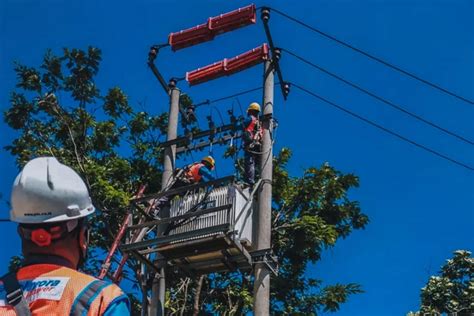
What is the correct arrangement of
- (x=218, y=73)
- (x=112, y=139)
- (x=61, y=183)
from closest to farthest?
1. (x=61, y=183)
2. (x=218, y=73)
3. (x=112, y=139)

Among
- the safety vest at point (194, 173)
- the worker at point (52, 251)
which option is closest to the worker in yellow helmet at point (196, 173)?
the safety vest at point (194, 173)

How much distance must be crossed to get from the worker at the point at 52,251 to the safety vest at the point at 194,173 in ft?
28.5

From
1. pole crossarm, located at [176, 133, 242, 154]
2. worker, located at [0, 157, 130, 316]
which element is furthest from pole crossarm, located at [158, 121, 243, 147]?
worker, located at [0, 157, 130, 316]

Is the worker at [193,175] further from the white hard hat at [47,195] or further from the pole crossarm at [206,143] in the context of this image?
the white hard hat at [47,195]

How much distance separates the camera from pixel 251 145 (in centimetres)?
1128

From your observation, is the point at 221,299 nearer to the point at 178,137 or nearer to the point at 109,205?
the point at 109,205

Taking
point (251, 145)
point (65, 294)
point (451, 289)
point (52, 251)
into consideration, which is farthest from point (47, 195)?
point (451, 289)

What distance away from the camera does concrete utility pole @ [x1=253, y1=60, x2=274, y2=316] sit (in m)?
10.2

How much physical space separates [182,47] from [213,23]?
0.71 m

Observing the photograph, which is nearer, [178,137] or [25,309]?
[25,309]

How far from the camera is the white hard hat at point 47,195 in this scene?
8.55 feet

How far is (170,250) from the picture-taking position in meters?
10.8

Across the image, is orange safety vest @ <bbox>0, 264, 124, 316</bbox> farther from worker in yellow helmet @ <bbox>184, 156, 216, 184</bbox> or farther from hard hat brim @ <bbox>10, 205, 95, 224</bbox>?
worker in yellow helmet @ <bbox>184, 156, 216, 184</bbox>

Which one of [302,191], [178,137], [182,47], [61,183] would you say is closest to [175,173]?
[178,137]
